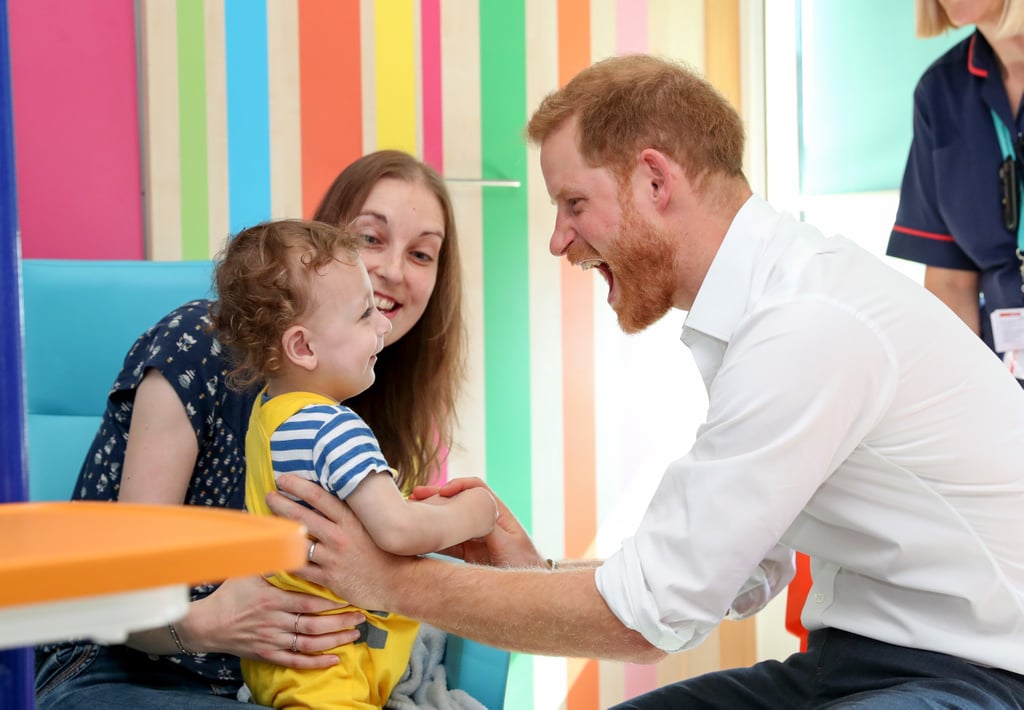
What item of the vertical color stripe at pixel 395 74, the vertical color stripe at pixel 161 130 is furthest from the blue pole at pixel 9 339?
the vertical color stripe at pixel 395 74

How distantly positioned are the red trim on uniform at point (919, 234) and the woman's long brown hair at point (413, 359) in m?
Result: 1.16

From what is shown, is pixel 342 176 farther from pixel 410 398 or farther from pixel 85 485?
pixel 85 485

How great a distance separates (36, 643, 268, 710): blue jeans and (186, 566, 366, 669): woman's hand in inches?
2.8

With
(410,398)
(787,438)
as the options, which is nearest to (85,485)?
(410,398)

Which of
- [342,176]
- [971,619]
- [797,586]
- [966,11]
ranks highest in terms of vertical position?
[966,11]

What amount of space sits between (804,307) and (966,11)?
1312 millimetres

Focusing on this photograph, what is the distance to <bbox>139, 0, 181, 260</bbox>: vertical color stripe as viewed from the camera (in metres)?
2.43

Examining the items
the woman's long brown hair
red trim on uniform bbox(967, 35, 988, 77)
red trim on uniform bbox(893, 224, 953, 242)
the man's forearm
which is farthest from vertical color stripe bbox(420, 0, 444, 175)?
the man's forearm

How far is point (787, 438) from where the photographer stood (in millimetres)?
1255

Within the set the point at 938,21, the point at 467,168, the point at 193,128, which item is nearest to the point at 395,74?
the point at 467,168

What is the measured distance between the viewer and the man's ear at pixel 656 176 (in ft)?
5.10

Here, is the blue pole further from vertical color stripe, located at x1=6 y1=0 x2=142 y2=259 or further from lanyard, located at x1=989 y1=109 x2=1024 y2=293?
lanyard, located at x1=989 y1=109 x2=1024 y2=293

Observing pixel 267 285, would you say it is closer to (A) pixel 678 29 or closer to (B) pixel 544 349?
(B) pixel 544 349

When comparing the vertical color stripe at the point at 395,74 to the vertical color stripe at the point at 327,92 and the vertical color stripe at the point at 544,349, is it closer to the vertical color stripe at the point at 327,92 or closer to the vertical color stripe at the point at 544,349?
the vertical color stripe at the point at 327,92
